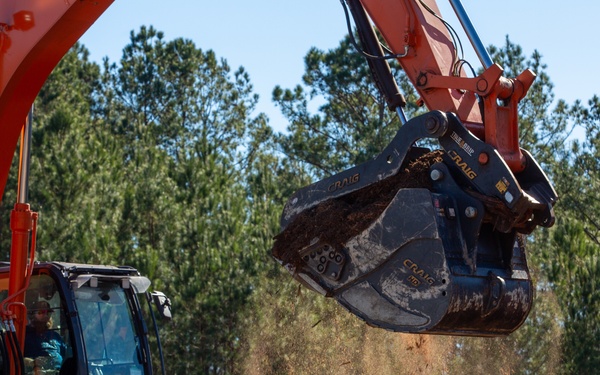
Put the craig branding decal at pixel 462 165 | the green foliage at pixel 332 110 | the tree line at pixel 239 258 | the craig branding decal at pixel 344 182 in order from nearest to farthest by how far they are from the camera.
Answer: the craig branding decal at pixel 462 165 < the craig branding decal at pixel 344 182 < the tree line at pixel 239 258 < the green foliage at pixel 332 110

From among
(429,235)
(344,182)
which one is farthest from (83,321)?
(429,235)

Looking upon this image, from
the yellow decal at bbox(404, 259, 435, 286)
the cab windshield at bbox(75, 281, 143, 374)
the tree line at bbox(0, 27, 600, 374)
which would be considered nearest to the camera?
the yellow decal at bbox(404, 259, 435, 286)

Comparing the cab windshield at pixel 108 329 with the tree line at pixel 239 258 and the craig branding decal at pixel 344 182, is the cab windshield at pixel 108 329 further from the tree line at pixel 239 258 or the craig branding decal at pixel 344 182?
the tree line at pixel 239 258

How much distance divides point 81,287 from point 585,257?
9.09 metres

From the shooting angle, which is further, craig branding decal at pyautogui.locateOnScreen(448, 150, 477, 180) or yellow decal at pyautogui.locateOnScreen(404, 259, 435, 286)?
craig branding decal at pyautogui.locateOnScreen(448, 150, 477, 180)

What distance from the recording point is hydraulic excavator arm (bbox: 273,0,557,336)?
198 inches

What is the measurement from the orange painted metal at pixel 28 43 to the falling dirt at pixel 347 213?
1.64m

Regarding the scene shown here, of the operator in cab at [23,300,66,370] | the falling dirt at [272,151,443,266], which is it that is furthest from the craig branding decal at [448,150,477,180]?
the operator in cab at [23,300,66,370]

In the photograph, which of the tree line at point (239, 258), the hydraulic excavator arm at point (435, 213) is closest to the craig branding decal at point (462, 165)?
the hydraulic excavator arm at point (435, 213)

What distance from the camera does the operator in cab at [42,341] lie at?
20.7 feet

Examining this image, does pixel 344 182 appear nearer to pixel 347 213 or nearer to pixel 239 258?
pixel 347 213

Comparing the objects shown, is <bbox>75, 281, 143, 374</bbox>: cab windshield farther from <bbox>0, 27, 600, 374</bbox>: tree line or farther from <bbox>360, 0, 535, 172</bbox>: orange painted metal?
<bbox>0, 27, 600, 374</bbox>: tree line

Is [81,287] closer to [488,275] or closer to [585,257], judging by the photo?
[488,275]

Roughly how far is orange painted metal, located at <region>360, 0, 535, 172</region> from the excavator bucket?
181 millimetres
